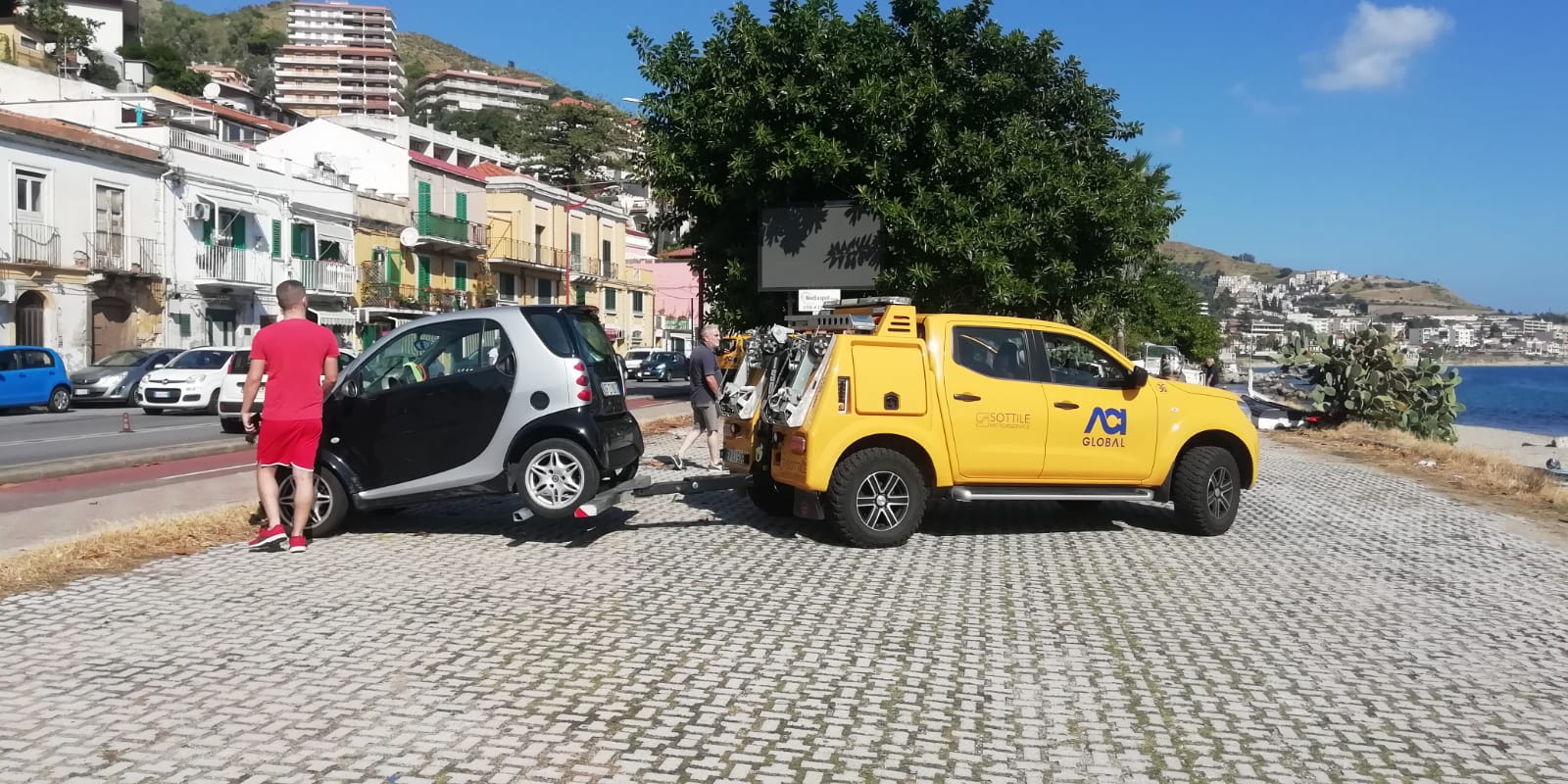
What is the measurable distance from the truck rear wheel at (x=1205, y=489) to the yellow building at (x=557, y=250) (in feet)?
152

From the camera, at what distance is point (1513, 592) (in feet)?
26.4

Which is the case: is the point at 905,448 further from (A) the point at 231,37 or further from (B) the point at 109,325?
(A) the point at 231,37

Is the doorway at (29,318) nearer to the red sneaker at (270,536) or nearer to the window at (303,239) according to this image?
the window at (303,239)

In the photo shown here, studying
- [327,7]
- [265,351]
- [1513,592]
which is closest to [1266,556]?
[1513,592]

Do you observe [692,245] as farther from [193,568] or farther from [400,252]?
[400,252]

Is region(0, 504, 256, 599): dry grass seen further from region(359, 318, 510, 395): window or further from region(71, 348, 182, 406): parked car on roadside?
region(71, 348, 182, 406): parked car on roadside

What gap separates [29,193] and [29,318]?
134 inches

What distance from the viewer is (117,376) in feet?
94.0

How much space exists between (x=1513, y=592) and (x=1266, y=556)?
167cm

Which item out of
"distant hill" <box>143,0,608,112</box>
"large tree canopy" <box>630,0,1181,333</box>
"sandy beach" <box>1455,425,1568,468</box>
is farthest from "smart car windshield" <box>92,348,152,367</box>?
"distant hill" <box>143,0,608,112</box>

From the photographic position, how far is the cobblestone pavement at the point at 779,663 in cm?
455

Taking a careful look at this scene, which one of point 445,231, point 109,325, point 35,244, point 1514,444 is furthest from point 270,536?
point 445,231

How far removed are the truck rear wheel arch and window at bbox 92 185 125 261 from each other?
104ft

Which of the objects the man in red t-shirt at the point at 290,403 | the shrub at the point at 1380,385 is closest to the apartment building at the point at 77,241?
the man in red t-shirt at the point at 290,403
